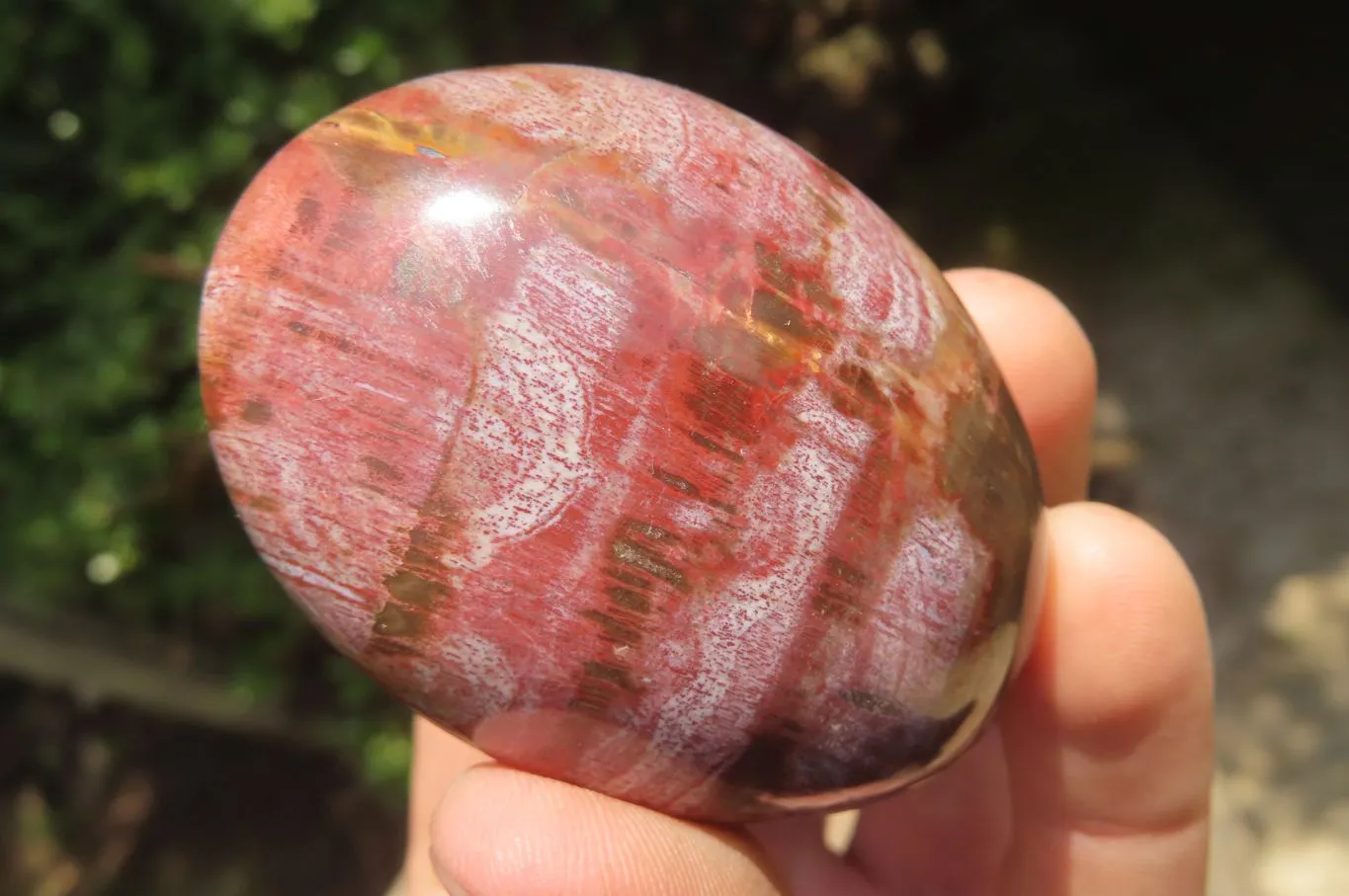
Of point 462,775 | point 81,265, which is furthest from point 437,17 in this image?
point 462,775

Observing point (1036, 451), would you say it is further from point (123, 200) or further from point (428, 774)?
point (123, 200)

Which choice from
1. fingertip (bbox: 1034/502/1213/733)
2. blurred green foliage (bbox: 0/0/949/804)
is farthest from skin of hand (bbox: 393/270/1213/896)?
blurred green foliage (bbox: 0/0/949/804)

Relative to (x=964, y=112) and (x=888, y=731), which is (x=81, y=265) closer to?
(x=888, y=731)

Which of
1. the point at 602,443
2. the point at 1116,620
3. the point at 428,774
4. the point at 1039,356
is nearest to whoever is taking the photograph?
the point at 602,443

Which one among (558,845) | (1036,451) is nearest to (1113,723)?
(1036,451)

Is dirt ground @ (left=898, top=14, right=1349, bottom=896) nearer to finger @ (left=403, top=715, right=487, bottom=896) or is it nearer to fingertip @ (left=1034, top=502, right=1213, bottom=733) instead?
fingertip @ (left=1034, top=502, right=1213, bottom=733)

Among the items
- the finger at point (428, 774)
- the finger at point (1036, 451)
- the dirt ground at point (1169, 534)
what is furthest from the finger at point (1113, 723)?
the dirt ground at point (1169, 534)
